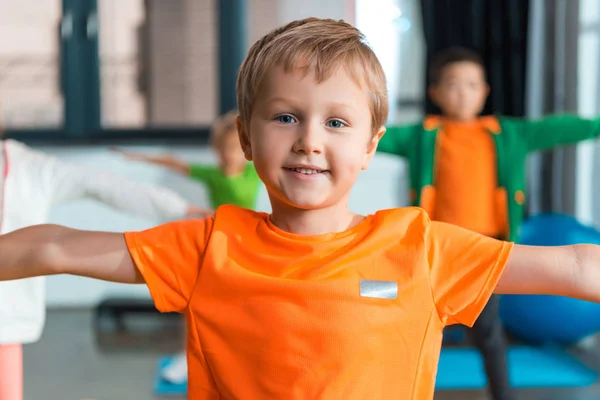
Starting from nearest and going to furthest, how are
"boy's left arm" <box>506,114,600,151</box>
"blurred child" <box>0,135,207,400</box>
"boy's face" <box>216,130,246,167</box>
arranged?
1. "blurred child" <box>0,135,207,400</box>
2. "boy's left arm" <box>506,114,600,151</box>
3. "boy's face" <box>216,130,246,167</box>

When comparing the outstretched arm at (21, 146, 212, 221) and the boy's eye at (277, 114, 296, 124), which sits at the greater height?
the boy's eye at (277, 114, 296, 124)

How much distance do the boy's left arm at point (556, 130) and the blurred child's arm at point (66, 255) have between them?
188 centimetres

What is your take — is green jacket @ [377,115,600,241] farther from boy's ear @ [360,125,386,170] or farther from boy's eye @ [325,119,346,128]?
boy's eye @ [325,119,346,128]

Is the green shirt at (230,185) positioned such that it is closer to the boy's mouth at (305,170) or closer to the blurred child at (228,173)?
the blurred child at (228,173)

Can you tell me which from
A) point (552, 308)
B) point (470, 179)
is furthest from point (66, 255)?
point (552, 308)

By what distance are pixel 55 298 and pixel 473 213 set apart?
2561 mm

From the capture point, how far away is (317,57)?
3.13ft

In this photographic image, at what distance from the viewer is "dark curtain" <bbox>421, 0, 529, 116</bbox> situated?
11.3 ft

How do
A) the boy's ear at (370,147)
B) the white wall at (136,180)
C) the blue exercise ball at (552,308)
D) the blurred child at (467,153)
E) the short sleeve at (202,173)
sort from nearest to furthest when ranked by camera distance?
the boy's ear at (370,147) → the blurred child at (467,153) → the blue exercise ball at (552,308) → the short sleeve at (202,173) → the white wall at (136,180)

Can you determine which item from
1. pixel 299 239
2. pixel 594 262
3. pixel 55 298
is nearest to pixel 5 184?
pixel 299 239

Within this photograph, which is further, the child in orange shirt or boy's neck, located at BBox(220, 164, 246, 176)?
boy's neck, located at BBox(220, 164, 246, 176)

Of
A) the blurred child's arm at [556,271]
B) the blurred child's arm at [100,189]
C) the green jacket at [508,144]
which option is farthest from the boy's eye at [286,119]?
the green jacket at [508,144]

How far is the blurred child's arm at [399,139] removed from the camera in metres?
2.58

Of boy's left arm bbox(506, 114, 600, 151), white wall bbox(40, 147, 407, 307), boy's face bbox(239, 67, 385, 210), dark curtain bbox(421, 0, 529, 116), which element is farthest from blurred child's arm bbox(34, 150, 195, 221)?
dark curtain bbox(421, 0, 529, 116)
